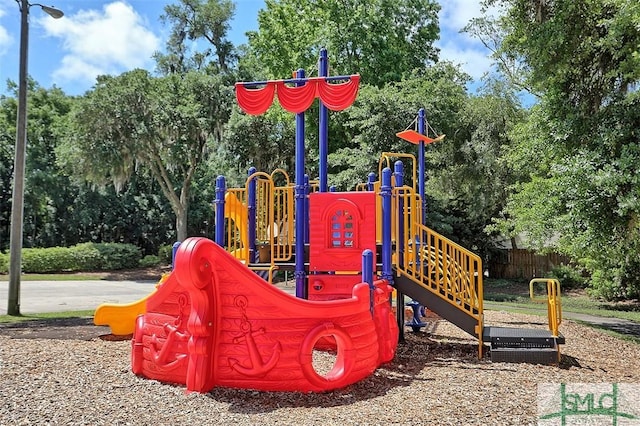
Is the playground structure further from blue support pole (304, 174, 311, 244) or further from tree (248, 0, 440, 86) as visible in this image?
tree (248, 0, 440, 86)

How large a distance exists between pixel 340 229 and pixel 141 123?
818 inches

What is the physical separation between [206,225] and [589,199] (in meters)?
30.6

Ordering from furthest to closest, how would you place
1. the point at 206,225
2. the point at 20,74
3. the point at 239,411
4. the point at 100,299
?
the point at 206,225 < the point at 100,299 < the point at 20,74 < the point at 239,411

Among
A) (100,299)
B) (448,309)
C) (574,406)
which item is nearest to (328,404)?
(574,406)

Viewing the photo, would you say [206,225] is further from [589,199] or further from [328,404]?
[328,404]

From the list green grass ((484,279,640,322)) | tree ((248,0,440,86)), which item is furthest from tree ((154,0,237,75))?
green grass ((484,279,640,322))

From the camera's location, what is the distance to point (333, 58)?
82.3 ft

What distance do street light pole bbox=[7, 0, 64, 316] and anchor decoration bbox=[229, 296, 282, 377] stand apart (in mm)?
8765

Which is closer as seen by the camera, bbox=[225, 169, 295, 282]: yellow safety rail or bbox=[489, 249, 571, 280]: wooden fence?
bbox=[225, 169, 295, 282]: yellow safety rail

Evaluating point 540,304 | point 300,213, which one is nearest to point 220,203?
point 300,213

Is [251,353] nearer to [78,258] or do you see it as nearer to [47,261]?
[47,261]

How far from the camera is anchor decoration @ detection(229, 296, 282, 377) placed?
18.9 feet

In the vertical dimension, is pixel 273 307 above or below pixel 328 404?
above

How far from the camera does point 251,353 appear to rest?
5.79 m
